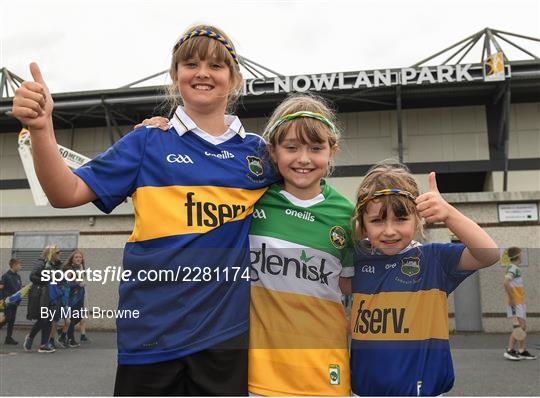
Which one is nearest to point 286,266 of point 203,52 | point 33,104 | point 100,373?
point 203,52

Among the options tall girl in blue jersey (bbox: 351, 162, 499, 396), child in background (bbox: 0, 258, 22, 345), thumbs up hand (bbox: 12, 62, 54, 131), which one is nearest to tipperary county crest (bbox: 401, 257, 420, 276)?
tall girl in blue jersey (bbox: 351, 162, 499, 396)

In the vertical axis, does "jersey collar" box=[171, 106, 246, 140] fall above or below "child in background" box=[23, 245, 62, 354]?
above

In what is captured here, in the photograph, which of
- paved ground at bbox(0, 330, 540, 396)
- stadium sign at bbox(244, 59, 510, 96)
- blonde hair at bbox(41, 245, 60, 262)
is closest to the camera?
blonde hair at bbox(41, 245, 60, 262)

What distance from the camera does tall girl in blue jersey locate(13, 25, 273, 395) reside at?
1502mm

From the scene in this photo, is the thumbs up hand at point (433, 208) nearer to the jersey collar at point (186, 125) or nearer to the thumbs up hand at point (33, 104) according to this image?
the jersey collar at point (186, 125)

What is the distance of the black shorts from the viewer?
1491 millimetres

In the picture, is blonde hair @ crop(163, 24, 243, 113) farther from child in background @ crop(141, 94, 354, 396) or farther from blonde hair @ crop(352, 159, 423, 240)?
blonde hair @ crop(352, 159, 423, 240)

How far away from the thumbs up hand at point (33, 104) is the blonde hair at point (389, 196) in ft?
3.77

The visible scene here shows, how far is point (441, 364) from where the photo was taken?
67.2 inches

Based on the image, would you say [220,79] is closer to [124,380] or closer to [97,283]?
[97,283]

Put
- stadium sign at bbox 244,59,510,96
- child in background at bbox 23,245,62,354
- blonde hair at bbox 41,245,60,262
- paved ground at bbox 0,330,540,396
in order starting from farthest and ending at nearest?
stadium sign at bbox 244,59,510,96, paved ground at bbox 0,330,540,396, blonde hair at bbox 41,245,60,262, child in background at bbox 23,245,62,354

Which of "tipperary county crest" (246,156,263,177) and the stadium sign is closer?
"tipperary county crest" (246,156,263,177)

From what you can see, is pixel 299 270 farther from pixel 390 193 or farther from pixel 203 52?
pixel 203 52

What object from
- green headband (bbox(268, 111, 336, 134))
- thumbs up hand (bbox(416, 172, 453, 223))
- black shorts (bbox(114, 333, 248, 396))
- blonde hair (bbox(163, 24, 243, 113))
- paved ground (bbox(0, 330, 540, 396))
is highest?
blonde hair (bbox(163, 24, 243, 113))
